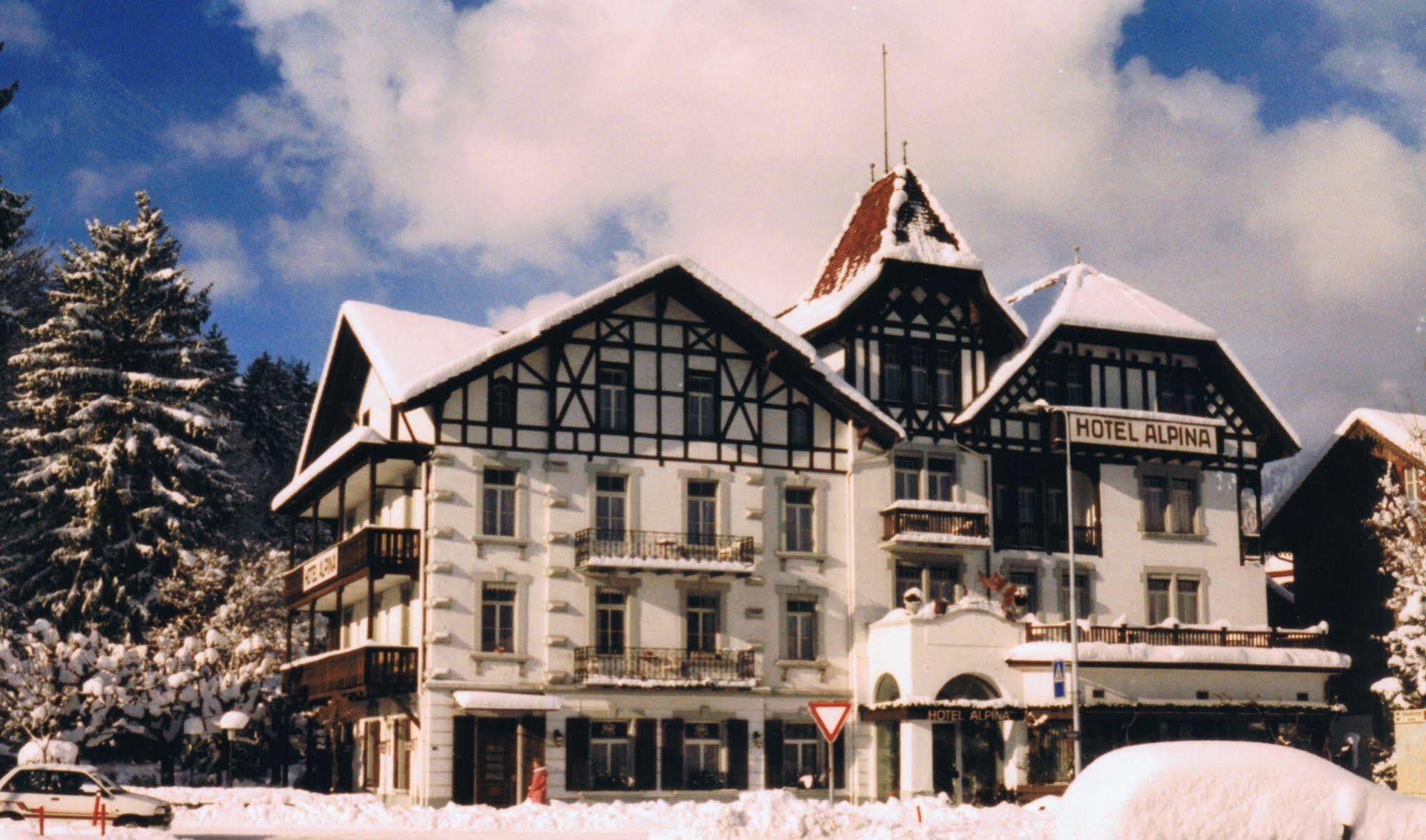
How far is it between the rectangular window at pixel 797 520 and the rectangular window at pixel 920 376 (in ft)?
15.4

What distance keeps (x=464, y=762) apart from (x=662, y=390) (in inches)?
439

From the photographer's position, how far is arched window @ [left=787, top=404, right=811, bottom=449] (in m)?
48.1

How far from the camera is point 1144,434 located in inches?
2004

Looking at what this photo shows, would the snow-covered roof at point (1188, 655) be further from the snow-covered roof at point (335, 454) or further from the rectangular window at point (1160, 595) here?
the snow-covered roof at point (335, 454)

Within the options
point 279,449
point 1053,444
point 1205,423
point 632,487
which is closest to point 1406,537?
point 1205,423

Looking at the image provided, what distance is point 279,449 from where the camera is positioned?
8988 centimetres

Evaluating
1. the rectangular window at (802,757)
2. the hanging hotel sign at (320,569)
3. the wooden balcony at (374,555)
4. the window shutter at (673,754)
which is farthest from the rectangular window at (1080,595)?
the hanging hotel sign at (320,569)

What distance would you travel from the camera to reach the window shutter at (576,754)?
144ft

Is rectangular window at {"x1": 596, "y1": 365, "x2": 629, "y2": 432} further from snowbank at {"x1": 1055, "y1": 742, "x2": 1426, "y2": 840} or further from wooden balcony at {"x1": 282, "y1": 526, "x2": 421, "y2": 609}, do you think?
snowbank at {"x1": 1055, "y1": 742, "x2": 1426, "y2": 840}

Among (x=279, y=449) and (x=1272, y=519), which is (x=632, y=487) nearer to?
(x=1272, y=519)

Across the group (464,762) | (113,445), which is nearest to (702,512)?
(464,762)

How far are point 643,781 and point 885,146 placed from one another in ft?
71.9

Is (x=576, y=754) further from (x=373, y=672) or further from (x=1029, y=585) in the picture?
(x=1029, y=585)

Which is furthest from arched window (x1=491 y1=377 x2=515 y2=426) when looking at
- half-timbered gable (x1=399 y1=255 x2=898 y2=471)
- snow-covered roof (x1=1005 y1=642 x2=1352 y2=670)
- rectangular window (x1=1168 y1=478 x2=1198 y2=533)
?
rectangular window (x1=1168 y1=478 x2=1198 y2=533)
